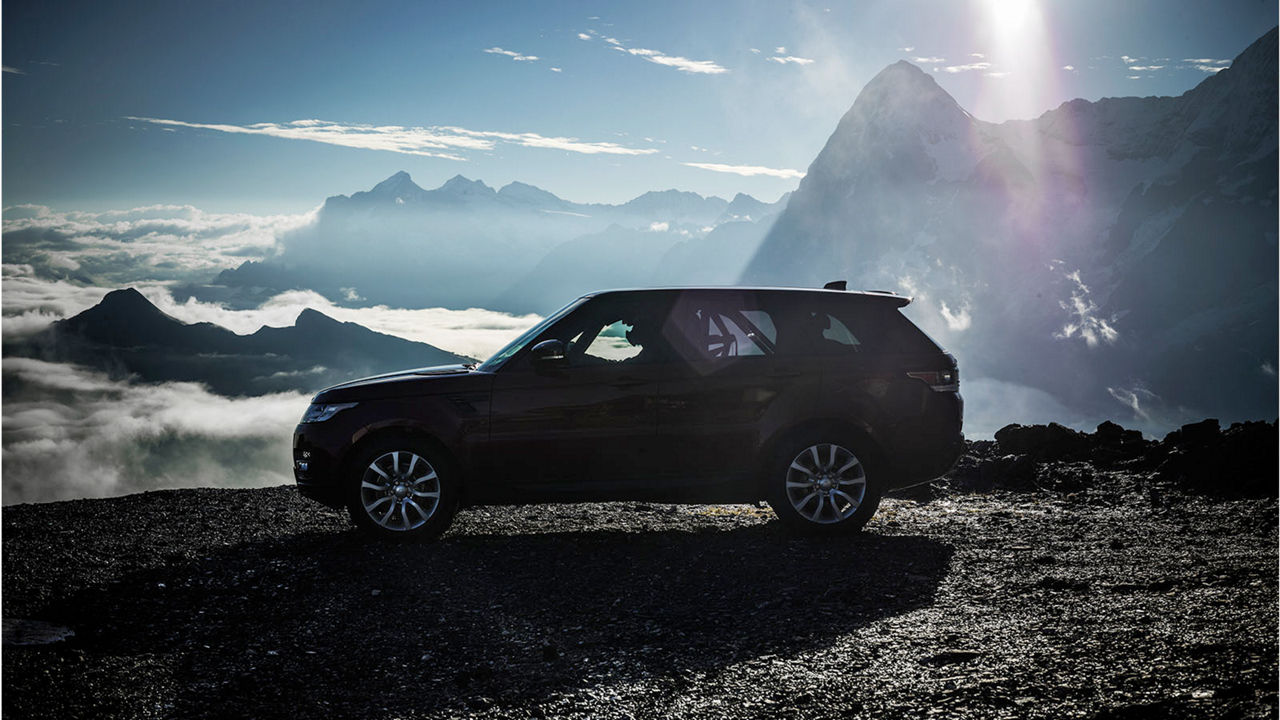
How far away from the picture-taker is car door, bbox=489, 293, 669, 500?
281 inches

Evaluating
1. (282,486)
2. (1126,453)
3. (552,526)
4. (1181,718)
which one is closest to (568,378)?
(552,526)

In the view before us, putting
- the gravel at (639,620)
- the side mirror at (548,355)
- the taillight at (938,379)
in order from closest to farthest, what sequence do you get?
the gravel at (639,620) < the side mirror at (548,355) < the taillight at (938,379)

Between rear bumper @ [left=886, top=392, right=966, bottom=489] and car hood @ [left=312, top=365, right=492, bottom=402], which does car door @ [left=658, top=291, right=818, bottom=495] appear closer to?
rear bumper @ [left=886, top=392, right=966, bottom=489]

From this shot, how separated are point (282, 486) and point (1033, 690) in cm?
976

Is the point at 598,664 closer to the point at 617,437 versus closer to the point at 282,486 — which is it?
the point at 617,437

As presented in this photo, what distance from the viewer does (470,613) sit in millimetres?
5531

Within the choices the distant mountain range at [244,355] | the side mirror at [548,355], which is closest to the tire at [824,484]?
the side mirror at [548,355]

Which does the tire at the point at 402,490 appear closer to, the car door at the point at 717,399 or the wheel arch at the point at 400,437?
the wheel arch at the point at 400,437

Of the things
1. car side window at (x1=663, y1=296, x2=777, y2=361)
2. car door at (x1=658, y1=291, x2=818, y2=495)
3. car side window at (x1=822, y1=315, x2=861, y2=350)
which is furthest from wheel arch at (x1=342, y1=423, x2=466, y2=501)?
car side window at (x1=822, y1=315, x2=861, y2=350)

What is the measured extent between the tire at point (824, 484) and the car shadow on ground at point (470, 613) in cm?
19

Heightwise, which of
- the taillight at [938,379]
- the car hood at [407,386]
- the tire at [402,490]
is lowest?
the tire at [402,490]

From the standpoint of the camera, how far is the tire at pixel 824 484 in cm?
736

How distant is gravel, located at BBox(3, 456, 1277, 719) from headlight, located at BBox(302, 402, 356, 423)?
962mm

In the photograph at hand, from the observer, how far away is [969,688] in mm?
4152
